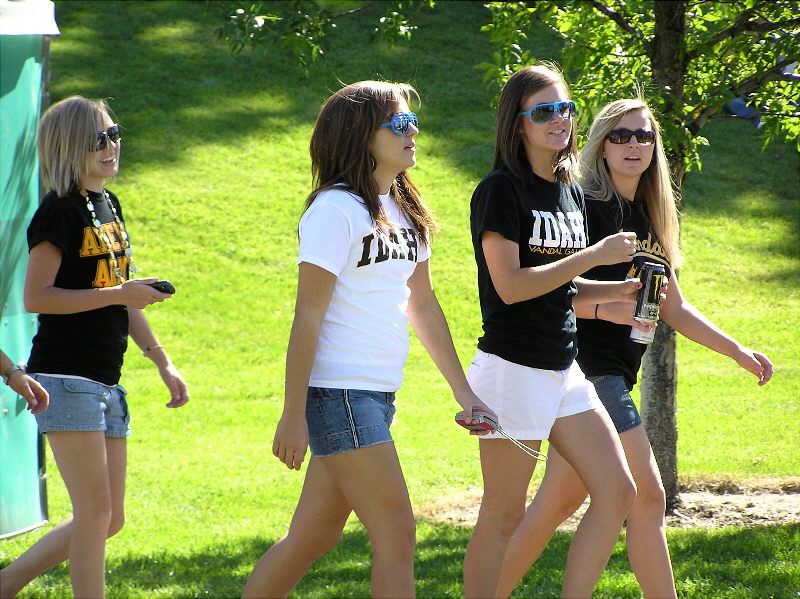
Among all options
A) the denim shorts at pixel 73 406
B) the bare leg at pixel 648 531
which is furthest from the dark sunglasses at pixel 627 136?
the denim shorts at pixel 73 406

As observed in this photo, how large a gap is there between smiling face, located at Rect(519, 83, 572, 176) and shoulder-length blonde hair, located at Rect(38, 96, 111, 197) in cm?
155

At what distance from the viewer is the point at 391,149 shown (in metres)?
3.38

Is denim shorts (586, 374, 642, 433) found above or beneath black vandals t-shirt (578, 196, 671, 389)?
beneath

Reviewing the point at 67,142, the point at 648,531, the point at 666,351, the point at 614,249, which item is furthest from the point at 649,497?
the point at 666,351

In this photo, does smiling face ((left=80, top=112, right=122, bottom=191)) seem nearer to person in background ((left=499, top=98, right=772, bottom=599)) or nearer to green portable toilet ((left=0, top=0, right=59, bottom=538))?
person in background ((left=499, top=98, right=772, bottom=599))

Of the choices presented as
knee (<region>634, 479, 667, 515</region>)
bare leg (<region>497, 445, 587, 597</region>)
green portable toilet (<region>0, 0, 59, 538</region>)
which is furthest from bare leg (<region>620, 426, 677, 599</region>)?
green portable toilet (<region>0, 0, 59, 538</region>)

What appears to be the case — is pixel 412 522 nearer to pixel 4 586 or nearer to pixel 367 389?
pixel 367 389

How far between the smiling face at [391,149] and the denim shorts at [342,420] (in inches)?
27.6

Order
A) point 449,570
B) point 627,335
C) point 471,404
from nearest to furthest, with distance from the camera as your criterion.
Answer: point 471,404 < point 627,335 < point 449,570

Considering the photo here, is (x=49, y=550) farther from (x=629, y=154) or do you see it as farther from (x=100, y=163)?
(x=629, y=154)

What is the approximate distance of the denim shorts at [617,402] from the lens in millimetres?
3902

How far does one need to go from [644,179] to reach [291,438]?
6.31 feet

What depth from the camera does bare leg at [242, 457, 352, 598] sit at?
11.1 feet

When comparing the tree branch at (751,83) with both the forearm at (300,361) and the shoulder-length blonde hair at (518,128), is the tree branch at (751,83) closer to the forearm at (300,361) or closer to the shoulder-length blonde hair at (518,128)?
the shoulder-length blonde hair at (518,128)
